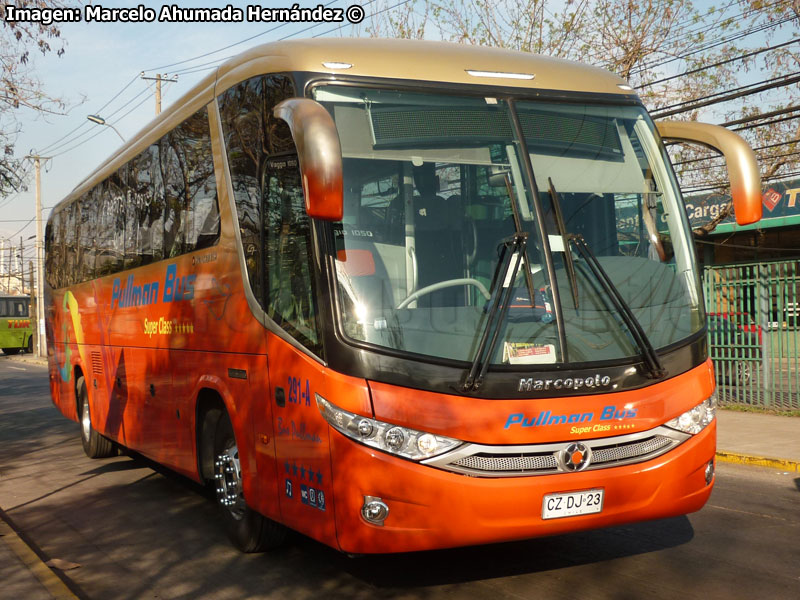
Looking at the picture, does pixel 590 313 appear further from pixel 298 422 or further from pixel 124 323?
pixel 124 323

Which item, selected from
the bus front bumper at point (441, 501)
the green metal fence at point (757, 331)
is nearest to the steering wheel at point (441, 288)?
the bus front bumper at point (441, 501)

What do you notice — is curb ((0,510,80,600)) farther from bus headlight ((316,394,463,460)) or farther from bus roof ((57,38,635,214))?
bus roof ((57,38,635,214))

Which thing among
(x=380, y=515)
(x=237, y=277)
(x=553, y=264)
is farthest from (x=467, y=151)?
(x=380, y=515)

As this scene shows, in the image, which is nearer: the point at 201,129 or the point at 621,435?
the point at 621,435

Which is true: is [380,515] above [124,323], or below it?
below

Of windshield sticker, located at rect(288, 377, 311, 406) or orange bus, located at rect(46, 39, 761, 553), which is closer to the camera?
orange bus, located at rect(46, 39, 761, 553)

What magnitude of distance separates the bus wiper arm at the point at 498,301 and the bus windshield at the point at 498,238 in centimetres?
1

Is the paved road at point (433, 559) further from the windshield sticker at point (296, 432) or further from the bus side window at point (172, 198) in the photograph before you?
the bus side window at point (172, 198)

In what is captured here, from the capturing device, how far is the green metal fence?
44.4ft

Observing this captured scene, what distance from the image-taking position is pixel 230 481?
6598 millimetres

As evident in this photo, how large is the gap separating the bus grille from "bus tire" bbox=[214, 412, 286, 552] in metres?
2.07

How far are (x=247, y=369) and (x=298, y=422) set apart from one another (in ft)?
3.06

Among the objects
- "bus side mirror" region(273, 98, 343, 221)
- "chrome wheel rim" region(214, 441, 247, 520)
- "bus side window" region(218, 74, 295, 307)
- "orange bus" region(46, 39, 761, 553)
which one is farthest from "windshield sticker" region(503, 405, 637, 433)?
"chrome wheel rim" region(214, 441, 247, 520)

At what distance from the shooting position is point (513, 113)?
5598mm
